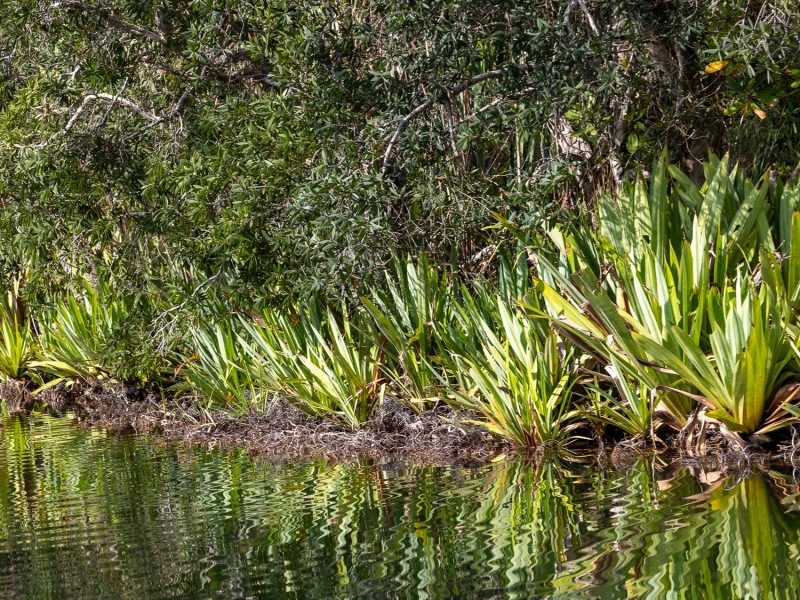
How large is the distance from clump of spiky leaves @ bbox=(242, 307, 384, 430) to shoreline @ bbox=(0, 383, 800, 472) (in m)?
0.16

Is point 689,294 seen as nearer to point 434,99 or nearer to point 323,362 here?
point 434,99

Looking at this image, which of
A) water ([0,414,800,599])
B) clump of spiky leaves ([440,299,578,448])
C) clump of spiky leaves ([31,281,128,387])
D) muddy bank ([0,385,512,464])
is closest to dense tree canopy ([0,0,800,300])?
clump of spiky leaves ([440,299,578,448])

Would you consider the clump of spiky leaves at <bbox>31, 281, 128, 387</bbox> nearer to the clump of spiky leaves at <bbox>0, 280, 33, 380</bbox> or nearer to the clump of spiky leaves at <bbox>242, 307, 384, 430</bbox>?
the clump of spiky leaves at <bbox>0, 280, 33, 380</bbox>

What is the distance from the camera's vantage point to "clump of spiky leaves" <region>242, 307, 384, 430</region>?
834 cm

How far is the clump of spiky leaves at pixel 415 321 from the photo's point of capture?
8.12 metres

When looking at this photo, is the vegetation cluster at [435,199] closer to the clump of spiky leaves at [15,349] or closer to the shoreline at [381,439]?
the shoreline at [381,439]

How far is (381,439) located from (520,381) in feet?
4.35

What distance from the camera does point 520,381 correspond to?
7.08m

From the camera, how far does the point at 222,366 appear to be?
377 inches

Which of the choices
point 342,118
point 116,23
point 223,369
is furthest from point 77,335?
point 342,118

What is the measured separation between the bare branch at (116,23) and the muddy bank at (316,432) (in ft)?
9.95

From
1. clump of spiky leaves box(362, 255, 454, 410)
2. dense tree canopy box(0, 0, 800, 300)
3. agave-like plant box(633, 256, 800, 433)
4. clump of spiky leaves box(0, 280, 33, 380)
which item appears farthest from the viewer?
clump of spiky leaves box(0, 280, 33, 380)

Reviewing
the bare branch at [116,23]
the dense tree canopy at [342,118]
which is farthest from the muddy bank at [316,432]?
the bare branch at [116,23]

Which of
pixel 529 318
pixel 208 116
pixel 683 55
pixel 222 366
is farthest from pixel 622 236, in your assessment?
pixel 222 366
